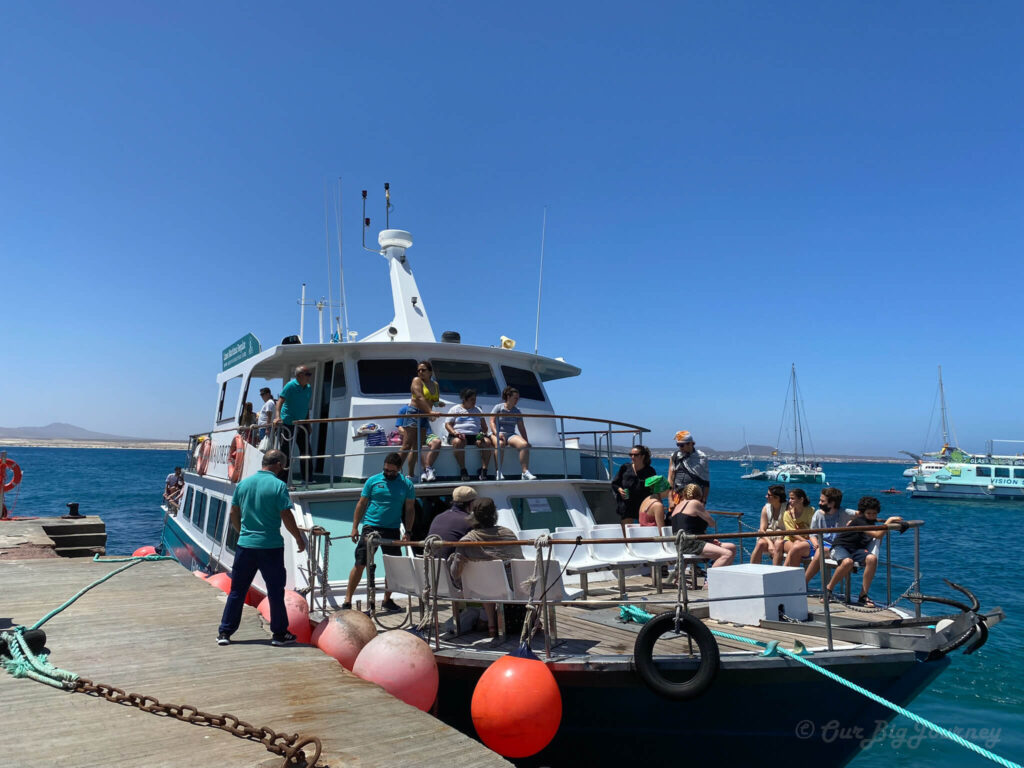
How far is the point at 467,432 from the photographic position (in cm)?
926

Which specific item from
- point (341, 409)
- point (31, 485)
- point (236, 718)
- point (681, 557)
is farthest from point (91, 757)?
point (31, 485)

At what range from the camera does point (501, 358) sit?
11.2 metres

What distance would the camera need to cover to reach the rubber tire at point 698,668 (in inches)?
204

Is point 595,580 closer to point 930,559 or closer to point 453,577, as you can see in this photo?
point 453,577

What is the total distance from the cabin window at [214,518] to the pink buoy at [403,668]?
23.8 ft

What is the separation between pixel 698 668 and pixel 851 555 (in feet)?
12.3

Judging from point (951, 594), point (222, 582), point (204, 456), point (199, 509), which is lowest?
point (951, 594)

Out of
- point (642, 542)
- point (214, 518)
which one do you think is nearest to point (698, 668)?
point (642, 542)

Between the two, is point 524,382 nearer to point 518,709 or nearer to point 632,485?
point 632,485

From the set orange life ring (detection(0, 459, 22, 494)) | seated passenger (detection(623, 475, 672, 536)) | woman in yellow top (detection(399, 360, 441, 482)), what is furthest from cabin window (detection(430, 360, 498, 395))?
orange life ring (detection(0, 459, 22, 494))

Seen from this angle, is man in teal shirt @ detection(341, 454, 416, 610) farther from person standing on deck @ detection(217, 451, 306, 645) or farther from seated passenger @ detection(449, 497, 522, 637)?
seated passenger @ detection(449, 497, 522, 637)

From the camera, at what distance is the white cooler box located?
631cm

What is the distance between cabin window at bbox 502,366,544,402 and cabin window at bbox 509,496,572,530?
251 cm

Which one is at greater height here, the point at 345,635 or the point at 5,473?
the point at 5,473
